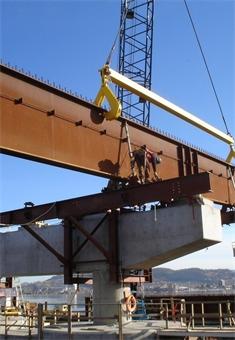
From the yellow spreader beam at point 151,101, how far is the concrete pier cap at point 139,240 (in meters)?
4.22

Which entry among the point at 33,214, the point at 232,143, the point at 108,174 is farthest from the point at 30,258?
the point at 232,143

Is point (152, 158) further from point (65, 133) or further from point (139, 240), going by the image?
point (65, 133)

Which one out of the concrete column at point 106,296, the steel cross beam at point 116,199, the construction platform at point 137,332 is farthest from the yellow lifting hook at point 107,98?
the construction platform at point 137,332

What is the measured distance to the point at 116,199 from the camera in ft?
60.2

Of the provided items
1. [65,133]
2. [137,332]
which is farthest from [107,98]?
[137,332]

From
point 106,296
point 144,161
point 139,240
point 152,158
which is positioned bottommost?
point 106,296

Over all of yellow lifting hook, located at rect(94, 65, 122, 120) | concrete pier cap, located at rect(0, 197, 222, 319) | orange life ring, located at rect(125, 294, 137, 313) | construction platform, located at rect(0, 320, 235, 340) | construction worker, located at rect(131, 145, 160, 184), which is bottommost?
construction platform, located at rect(0, 320, 235, 340)

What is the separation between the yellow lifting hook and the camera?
17500 millimetres

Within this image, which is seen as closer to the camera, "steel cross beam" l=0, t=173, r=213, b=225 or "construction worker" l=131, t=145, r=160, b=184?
"steel cross beam" l=0, t=173, r=213, b=225

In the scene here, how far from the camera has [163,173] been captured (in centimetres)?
1986

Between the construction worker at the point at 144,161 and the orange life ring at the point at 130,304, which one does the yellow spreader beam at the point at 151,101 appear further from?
the orange life ring at the point at 130,304

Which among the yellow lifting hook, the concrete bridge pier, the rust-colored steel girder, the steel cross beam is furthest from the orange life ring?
the yellow lifting hook

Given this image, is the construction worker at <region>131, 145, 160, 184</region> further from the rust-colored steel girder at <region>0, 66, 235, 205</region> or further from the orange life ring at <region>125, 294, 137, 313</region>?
the orange life ring at <region>125, 294, 137, 313</region>

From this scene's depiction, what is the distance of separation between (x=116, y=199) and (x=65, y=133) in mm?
3630
